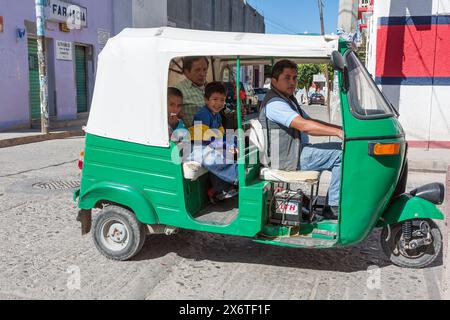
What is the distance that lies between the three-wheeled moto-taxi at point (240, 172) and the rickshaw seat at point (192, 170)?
0.01m

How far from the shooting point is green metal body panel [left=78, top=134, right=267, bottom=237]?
4.15m

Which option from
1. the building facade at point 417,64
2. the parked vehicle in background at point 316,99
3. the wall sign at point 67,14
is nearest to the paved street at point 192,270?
the parked vehicle in background at point 316,99

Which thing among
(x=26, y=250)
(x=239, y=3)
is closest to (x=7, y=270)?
(x=26, y=250)

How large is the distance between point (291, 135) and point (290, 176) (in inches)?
16.8

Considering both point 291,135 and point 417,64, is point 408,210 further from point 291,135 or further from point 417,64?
point 417,64

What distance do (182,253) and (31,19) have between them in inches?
537

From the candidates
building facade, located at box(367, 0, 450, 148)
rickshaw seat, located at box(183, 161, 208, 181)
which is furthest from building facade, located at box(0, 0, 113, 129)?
rickshaw seat, located at box(183, 161, 208, 181)

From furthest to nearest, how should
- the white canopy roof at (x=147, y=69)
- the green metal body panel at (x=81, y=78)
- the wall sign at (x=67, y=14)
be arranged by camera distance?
the green metal body panel at (x=81, y=78) < the wall sign at (x=67, y=14) < the white canopy roof at (x=147, y=69)

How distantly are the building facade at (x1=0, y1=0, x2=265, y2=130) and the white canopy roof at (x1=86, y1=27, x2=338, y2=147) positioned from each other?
11774 mm

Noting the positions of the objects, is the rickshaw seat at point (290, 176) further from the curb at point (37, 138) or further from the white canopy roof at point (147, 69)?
the curb at point (37, 138)

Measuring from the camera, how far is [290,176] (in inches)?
167

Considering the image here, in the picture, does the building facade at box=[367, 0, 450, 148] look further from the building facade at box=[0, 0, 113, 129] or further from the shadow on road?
the building facade at box=[0, 0, 113, 129]

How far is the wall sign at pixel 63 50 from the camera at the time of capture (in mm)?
17672
